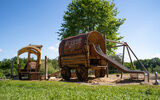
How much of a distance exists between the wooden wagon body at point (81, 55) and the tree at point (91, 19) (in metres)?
9.43

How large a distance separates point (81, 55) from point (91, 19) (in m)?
12.0

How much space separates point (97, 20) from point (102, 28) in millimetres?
1349

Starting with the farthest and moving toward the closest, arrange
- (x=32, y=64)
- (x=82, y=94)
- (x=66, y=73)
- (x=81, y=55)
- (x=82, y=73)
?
(x=32, y=64) < (x=66, y=73) < (x=82, y=73) < (x=81, y=55) < (x=82, y=94)

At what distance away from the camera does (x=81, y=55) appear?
11.8 metres

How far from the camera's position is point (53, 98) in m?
4.64

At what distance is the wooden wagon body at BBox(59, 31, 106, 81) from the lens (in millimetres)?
11695

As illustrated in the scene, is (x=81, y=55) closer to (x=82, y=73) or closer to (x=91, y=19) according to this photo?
(x=82, y=73)

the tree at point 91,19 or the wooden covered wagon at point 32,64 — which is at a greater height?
the tree at point 91,19

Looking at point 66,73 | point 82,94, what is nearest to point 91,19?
point 66,73

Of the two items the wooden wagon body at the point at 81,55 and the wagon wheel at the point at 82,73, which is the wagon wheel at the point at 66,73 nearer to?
the wooden wagon body at the point at 81,55

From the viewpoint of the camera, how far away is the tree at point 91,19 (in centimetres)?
2308

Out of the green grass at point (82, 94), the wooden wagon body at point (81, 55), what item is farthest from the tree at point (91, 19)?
the green grass at point (82, 94)

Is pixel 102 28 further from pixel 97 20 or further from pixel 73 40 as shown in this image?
pixel 73 40

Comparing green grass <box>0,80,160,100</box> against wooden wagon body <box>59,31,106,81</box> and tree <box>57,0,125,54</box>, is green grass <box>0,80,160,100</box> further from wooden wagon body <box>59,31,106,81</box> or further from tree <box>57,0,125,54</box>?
tree <box>57,0,125,54</box>
